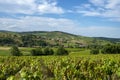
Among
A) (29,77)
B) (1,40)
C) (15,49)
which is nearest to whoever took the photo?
(29,77)

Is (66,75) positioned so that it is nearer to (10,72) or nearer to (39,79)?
(10,72)

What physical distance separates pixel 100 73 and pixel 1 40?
175m

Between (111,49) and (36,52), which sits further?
(111,49)

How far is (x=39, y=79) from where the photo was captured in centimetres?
1115

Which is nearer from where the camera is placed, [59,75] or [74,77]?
[74,77]

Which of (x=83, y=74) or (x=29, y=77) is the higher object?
(x=29, y=77)

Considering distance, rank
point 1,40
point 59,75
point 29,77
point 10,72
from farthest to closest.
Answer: point 1,40
point 10,72
point 59,75
point 29,77

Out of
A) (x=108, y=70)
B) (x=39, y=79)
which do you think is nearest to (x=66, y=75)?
(x=108, y=70)

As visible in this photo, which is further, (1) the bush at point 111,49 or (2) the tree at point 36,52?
(1) the bush at point 111,49

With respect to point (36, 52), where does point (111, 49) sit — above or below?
above

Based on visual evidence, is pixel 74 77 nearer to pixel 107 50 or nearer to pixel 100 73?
pixel 100 73

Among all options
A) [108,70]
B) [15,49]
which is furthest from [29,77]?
[15,49]

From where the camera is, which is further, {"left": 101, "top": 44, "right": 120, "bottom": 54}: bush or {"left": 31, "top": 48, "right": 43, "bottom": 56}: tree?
{"left": 101, "top": 44, "right": 120, "bottom": 54}: bush

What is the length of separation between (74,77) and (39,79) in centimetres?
862
